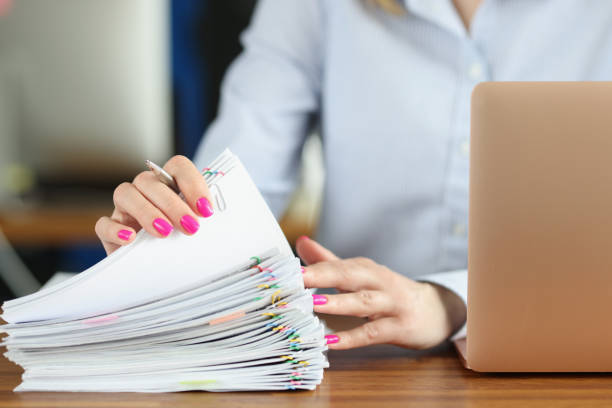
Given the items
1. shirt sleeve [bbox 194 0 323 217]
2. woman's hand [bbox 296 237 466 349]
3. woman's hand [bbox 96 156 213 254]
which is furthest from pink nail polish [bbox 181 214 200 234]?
shirt sleeve [bbox 194 0 323 217]

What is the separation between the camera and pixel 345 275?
24.7 inches

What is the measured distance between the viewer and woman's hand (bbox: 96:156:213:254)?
0.52 meters

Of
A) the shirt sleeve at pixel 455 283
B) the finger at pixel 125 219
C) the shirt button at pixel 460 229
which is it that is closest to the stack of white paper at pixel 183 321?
the finger at pixel 125 219

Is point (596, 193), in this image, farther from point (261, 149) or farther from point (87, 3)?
point (87, 3)

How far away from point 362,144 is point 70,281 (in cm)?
70

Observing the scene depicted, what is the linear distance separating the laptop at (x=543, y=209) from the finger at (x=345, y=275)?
0.13 metres

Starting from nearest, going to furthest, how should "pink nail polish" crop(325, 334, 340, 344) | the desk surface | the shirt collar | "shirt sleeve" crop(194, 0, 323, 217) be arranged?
1. the desk surface
2. "pink nail polish" crop(325, 334, 340, 344)
3. the shirt collar
4. "shirt sleeve" crop(194, 0, 323, 217)

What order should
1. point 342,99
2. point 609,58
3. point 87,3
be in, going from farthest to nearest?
point 87,3 → point 342,99 → point 609,58

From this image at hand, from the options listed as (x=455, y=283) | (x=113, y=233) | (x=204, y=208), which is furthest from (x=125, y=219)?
(x=455, y=283)

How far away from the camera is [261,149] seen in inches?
44.9

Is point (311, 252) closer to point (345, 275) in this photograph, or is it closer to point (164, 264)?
point (345, 275)

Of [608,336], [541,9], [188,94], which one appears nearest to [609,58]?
[541,9]

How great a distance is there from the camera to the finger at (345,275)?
602 millimetres

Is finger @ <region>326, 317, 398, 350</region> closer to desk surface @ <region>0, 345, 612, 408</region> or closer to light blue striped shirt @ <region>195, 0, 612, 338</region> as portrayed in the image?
desk surface @ <region>0, 345, 612, 408</region>
